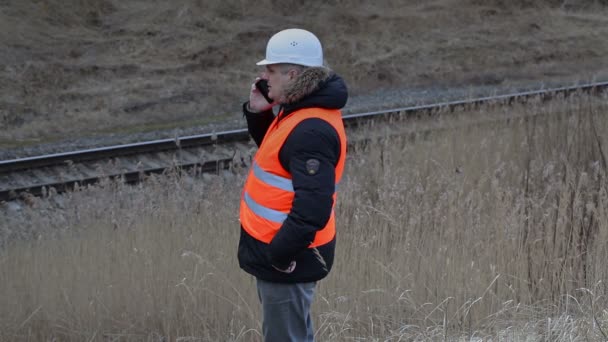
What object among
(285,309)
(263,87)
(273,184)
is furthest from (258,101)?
(285,309)

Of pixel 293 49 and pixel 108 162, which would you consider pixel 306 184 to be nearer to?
pixel 293 49

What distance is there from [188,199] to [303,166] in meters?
3.26

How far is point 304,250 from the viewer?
378 cm

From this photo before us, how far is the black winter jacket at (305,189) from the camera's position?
3.59 metres

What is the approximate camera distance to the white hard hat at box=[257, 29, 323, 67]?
12.2ft

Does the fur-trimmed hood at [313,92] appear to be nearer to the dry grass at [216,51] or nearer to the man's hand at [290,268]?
the man's hand at [290,268]

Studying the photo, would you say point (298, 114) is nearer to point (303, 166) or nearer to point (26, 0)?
point (303, 166)

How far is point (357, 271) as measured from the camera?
548cm

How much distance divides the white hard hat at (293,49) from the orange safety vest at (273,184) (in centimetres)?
21

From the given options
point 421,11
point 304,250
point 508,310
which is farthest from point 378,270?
point 421,11

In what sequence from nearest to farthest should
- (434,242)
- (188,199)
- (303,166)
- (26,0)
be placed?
(303,166) < (434,242) < (188,199) < (26,0)

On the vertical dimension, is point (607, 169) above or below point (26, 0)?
below

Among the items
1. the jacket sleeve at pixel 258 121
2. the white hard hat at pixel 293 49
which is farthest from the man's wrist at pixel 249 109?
the white hard hat at pixel 293 49

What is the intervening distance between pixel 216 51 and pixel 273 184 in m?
16.3
